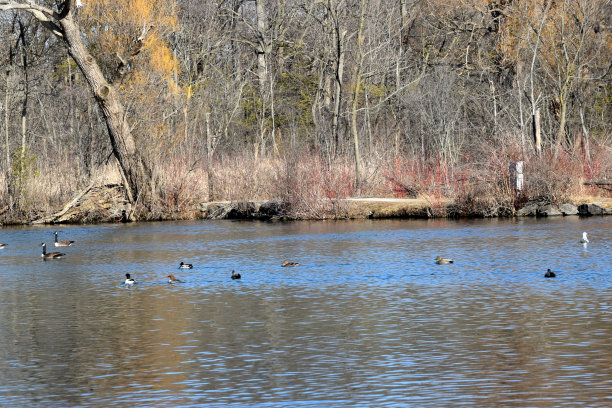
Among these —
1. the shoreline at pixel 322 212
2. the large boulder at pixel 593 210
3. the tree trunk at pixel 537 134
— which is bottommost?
the large boulder at pixel 593 210

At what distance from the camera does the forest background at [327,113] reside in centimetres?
3234

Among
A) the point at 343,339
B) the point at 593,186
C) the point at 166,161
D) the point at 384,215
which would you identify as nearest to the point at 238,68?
the point at 166,161

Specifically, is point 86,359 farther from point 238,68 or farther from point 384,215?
point 238,68

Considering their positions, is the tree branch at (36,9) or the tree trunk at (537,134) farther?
the tree branch at (36,9)

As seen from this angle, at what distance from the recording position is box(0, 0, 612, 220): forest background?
32.3 metres

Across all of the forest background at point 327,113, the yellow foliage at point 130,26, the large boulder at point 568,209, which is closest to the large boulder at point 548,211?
the large boulder at point 568,209

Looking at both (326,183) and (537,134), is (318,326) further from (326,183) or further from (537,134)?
(537,134)

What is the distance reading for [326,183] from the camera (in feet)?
105

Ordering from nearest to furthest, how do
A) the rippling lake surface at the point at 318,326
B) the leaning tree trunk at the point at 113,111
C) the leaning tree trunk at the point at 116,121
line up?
the rippling lake surface at the point at 318,326
the leaning tree trunk at the point at 113,111
the leaning tree trunk at the point at 116,121

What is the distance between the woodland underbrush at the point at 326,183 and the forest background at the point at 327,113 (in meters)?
0.05

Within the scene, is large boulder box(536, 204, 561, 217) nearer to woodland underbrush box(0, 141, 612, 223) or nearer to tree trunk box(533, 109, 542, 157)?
woodland underbrush box(0, 141, 612, 223)

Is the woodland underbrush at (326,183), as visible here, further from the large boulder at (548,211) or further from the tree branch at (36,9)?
the tree branch at (36,9)

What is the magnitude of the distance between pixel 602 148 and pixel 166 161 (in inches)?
622

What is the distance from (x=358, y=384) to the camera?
30.5 ft
